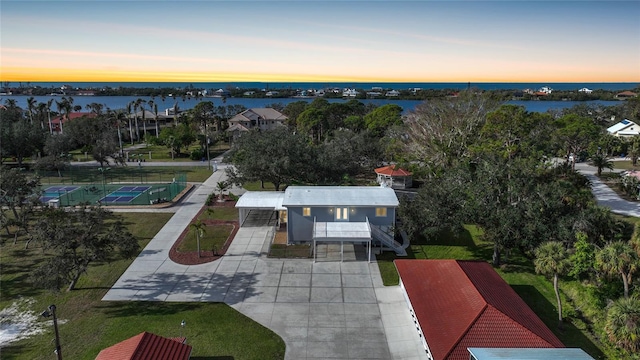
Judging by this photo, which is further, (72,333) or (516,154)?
(516,154)

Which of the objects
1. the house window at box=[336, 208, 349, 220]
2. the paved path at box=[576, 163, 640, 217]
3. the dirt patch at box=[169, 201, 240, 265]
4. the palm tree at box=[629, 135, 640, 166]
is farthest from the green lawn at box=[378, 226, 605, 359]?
the palm tree at box=[629, 135, 640, 166]

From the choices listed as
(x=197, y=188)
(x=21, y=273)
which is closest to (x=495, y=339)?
(x=21, y=273)

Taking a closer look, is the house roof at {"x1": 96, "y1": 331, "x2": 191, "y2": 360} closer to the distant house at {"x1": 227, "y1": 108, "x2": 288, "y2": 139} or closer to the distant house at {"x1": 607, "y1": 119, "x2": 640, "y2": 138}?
the distant house at {"x1": 227, "y1": 108, "x2": 288, "y2": 139}

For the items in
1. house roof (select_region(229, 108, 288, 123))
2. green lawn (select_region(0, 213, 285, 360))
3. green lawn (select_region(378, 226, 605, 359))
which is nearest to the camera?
green lawn (select_region(0, 213, 285, 360))

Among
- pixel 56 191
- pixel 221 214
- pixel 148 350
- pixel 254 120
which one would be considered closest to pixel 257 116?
pixel 254 120

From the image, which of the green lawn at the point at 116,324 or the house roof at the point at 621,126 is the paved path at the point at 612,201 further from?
the green lawn at the point at 116,324

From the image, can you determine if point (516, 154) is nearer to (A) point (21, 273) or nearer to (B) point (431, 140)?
(B) point (431, 140)
